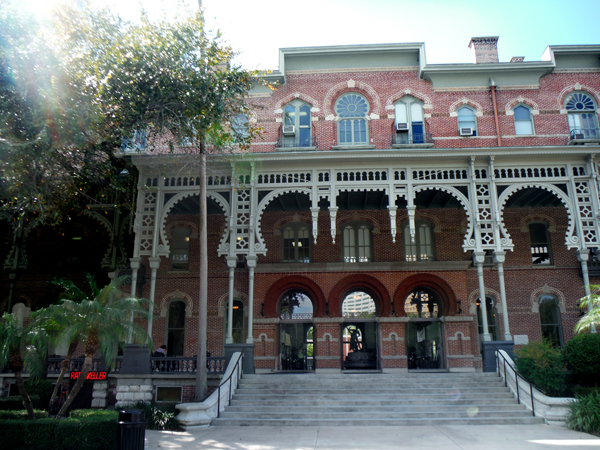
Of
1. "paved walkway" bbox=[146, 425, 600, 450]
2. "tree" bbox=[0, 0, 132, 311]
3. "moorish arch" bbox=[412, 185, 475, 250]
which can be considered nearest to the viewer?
"paved walkway" bbox=[146, 425, 600, 450]

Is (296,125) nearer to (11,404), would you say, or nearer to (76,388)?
(76,388)

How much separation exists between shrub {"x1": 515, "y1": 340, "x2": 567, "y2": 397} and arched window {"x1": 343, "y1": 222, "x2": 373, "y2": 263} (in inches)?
307

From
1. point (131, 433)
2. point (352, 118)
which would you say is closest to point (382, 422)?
point (131, 433)

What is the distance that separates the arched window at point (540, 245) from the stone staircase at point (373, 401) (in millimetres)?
7280

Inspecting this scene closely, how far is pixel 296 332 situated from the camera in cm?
2031

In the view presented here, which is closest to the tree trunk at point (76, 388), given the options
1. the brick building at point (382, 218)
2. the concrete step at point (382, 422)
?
the concrete step at point (382, 422)

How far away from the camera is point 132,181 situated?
18.7m

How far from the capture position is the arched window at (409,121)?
67.9 ft

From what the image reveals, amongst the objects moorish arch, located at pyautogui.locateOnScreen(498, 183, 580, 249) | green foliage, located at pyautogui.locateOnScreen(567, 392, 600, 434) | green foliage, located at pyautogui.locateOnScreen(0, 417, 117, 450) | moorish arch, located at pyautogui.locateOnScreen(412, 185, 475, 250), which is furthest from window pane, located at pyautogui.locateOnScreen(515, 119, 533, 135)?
Result: green foliage, located at pyautogui.locateOnScreen(0, 417, 117, 450)

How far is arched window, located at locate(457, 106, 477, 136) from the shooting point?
68.7ft

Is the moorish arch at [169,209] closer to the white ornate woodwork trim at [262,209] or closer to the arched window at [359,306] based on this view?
the white ornate woodwork trim at [262,209]

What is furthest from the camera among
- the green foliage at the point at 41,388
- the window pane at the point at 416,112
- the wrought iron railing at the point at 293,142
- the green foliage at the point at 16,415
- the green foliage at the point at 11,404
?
the window pane at the point at 416,112

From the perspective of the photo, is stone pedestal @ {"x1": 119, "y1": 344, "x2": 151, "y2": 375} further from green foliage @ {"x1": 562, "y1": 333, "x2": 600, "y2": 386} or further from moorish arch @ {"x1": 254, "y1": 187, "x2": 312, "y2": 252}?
green foliage @ {"x1": 562, "y1": 333, "x2": 600, "y2": 386}

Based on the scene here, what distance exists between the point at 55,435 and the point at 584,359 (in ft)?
42.7
